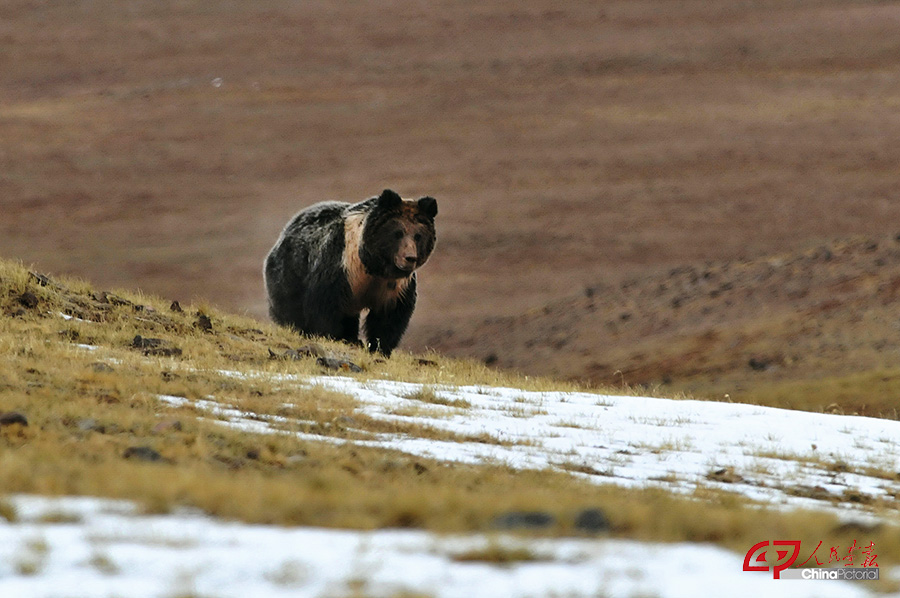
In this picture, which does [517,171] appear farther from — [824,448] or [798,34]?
[824,448]

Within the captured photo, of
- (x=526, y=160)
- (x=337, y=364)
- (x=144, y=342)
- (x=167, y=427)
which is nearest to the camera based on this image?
(x=167, y=427)

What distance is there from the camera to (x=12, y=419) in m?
8.53

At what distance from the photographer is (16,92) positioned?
101 metres

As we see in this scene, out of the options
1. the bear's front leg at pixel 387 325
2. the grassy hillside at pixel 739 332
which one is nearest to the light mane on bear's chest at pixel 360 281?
the bear's front leg at pixel 387 325

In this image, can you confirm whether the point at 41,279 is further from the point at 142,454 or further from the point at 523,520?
the point at 523,520

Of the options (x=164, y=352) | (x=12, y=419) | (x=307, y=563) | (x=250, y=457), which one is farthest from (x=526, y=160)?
(x=307, y=563)

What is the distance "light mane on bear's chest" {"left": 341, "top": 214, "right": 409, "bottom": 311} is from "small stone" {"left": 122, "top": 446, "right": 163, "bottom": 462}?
9325 mm

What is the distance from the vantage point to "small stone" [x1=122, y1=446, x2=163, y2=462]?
7.98 meters

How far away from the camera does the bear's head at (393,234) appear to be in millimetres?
17000

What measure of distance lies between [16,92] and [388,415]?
97561 millimetres

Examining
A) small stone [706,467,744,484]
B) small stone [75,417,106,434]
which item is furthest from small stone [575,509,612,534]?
small stone [75,417,106,434]

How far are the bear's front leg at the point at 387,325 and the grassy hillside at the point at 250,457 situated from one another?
9.16 feet

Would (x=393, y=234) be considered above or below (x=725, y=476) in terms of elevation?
above

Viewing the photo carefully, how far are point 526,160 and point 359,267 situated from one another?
2654 inches
